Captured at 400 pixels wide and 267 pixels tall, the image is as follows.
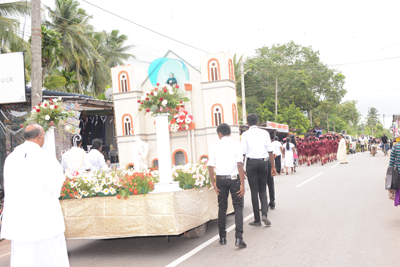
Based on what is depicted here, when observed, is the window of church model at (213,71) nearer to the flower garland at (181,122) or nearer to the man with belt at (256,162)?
the flower garland at (181,122)

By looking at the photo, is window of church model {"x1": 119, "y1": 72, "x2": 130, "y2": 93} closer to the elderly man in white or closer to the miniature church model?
the miniature church model

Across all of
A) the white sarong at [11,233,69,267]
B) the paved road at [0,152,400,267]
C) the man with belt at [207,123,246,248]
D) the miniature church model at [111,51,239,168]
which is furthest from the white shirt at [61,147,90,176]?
the miniature church model at [111,51,239,168]

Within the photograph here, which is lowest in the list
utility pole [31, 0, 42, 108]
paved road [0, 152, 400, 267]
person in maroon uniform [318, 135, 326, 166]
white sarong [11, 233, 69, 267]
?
paved road [0, 152, 400, 267]

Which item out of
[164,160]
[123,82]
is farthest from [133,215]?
[123,82]

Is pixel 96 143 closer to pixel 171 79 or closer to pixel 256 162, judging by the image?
pixel 256 162

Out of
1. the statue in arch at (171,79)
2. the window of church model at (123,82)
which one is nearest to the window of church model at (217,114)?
the statue in arch at (171,79)

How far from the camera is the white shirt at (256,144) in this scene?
24.6 feet

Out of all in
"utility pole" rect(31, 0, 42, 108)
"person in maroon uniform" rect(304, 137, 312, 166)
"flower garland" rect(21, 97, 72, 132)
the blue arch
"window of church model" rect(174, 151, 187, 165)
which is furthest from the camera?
"person in maroon uniform" rect(304, 137, 312, 166)

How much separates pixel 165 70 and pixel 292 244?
36.9ft

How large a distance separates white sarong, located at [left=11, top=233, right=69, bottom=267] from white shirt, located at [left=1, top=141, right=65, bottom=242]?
97 millimetres

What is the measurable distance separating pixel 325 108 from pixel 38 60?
4118cm

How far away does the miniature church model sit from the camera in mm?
16922

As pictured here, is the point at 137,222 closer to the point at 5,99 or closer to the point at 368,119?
the point at 5,99

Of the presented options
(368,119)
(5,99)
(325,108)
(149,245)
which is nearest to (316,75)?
(325,108)
